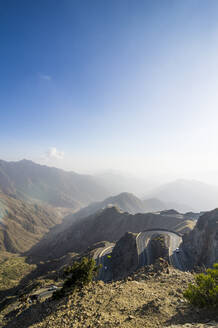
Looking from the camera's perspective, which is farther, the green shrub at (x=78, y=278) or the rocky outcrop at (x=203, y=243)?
the rocky outcrop at (x=203, y=243)

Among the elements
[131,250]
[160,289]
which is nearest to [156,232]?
[131,250]

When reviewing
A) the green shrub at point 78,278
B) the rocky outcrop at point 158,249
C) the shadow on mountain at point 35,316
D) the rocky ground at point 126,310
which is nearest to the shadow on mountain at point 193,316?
the rocky ground at point 126,310

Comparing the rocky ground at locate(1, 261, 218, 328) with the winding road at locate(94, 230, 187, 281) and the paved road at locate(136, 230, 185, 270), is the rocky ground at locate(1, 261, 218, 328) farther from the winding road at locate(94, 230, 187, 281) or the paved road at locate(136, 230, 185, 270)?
the winding road at locate(94, 230, 187, 281)

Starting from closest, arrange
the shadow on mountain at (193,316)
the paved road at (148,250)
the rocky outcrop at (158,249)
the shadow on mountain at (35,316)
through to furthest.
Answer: the shadow on mountain at (193,316) → the shadow on mountain at (35,316) → the paved road at (148,250) → the rocky outcrop at (158,249)

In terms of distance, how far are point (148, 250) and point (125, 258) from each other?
7620mm

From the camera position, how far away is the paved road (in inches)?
1634

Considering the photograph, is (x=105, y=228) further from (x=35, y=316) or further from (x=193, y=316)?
(x=193, y=316)

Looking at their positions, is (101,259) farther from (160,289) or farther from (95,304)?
(95,304)

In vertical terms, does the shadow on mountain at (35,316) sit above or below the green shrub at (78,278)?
below

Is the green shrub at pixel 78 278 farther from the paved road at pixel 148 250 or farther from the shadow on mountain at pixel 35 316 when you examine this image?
the paved road at pixel 148 250

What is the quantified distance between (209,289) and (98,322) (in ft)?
32.2

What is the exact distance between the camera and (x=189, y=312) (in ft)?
46.4

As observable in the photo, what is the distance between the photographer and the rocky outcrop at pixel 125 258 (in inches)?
1783

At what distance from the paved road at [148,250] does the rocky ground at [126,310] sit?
777 inches
